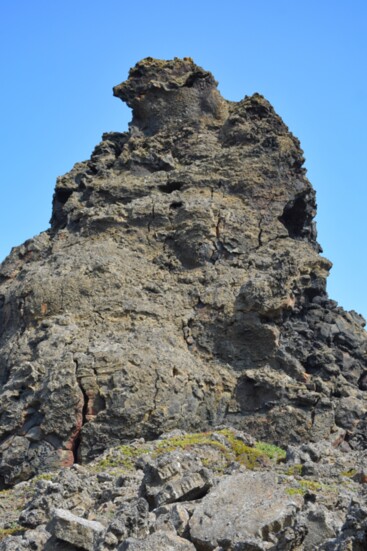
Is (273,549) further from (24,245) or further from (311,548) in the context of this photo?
(24,245)

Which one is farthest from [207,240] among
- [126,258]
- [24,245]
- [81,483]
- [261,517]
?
[261,517]

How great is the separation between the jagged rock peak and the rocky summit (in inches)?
2.4

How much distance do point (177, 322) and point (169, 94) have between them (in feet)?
38.5

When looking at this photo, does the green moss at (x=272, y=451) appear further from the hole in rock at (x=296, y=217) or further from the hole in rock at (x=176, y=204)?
the hole in rock at (x=296, y=217)

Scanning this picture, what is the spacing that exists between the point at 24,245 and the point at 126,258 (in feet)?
20.0

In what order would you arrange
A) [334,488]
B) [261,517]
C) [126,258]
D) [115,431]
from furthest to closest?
[126,258] → [115,431] → [334,488] → [261,517]

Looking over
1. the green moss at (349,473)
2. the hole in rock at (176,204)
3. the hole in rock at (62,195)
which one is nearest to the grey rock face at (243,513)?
the green moss at (349,473)

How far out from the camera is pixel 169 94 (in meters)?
36.7

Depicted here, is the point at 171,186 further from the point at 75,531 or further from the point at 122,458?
the point at 75,531

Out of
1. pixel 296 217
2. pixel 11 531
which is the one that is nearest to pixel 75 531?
pixel 11 531

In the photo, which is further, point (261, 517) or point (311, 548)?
point (261, 517)

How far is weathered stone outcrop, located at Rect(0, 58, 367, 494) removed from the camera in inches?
1058

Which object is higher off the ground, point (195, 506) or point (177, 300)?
point (177, 300)

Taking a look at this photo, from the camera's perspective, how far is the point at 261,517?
14.9 metres
